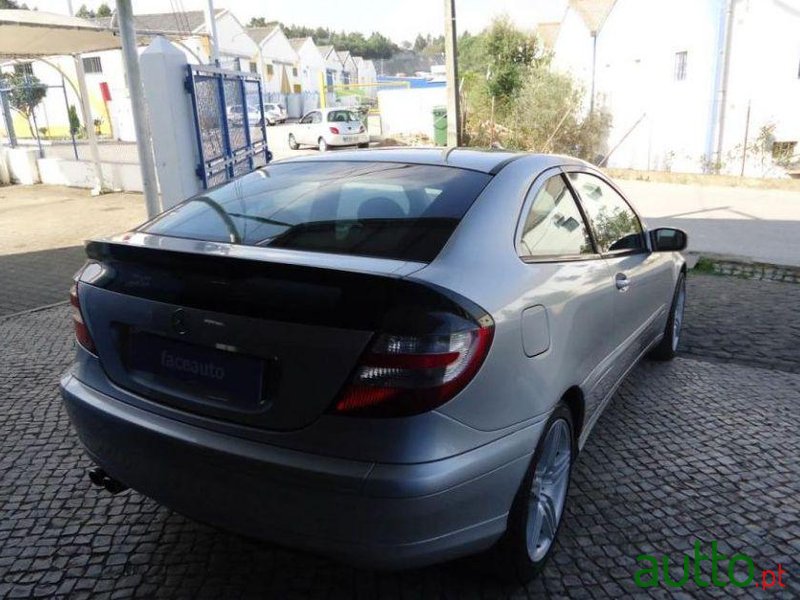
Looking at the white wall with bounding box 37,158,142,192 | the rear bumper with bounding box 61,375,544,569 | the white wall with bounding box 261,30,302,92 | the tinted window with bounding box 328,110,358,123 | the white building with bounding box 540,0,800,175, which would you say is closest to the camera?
the rear bumper with bounding box 61,375,544,569

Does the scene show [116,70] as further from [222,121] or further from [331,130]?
[222,121]

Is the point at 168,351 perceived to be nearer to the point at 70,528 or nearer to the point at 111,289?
the point at 111,289

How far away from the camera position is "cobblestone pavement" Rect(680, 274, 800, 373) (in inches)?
192

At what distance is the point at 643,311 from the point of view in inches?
144

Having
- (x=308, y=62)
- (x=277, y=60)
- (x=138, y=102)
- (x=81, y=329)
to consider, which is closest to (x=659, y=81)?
(x=138, y=102)

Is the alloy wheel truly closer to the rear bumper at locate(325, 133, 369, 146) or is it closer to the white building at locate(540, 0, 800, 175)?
the white building at locate(540, 0, 800, 175)

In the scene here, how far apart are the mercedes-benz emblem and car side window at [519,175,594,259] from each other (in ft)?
3.97

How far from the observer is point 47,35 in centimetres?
1147

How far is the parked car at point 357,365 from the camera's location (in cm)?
184

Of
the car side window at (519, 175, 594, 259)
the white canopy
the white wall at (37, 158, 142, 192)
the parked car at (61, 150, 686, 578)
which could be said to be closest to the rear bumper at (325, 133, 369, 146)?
the white wall at (37, 158, 142, 192)

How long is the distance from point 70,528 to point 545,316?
2217mm

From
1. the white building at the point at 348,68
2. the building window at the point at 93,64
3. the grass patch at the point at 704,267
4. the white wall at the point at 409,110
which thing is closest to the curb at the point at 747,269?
the grass patch at the point at 704,267

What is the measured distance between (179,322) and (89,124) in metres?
13.6

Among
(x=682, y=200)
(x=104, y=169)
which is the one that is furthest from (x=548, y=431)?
(x=104, y=169)
